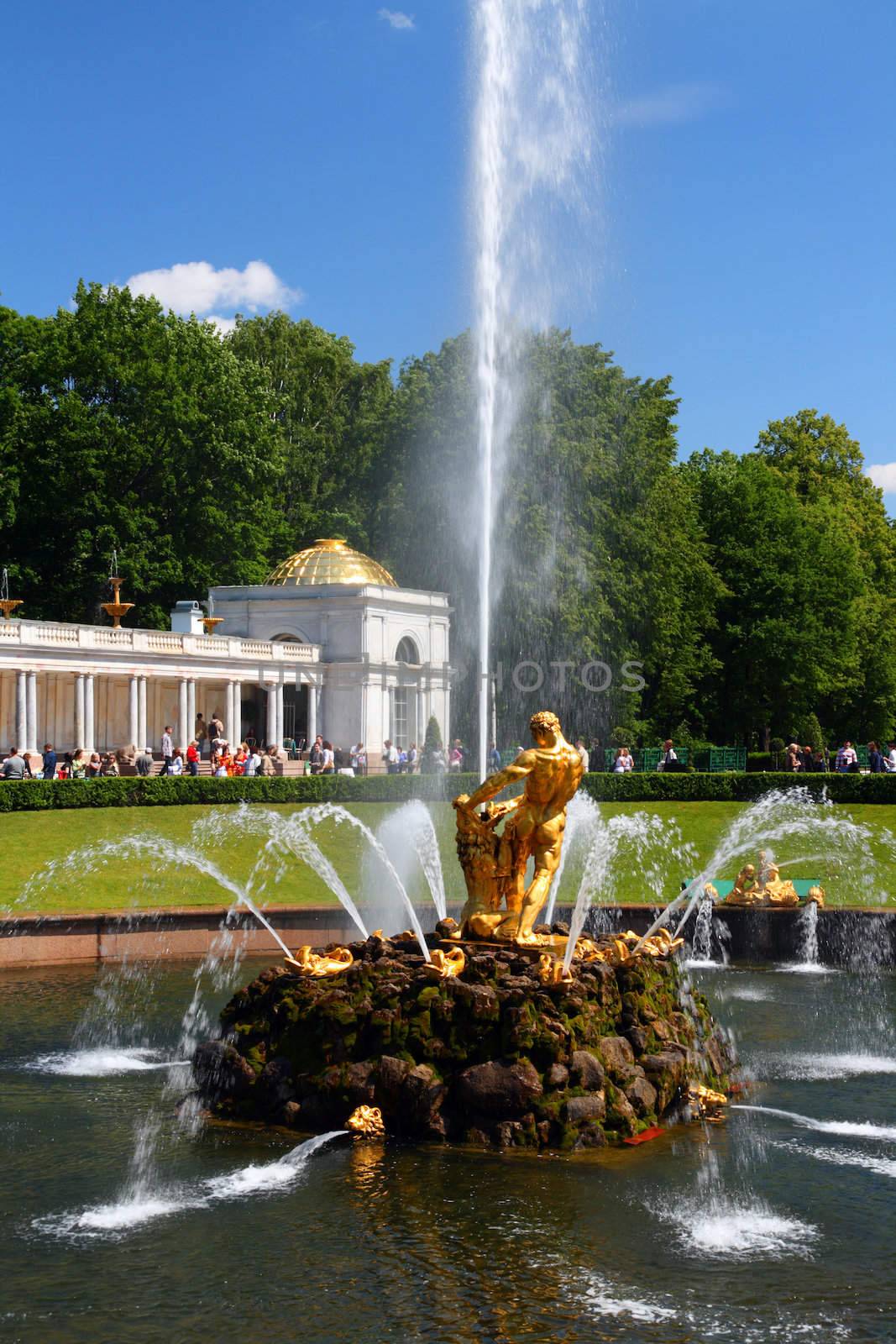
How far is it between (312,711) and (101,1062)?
4237 cm

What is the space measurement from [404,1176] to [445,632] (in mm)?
49722

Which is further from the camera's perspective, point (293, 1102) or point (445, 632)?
point (445, 632)

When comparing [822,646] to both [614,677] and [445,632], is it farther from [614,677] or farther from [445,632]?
[445,632]

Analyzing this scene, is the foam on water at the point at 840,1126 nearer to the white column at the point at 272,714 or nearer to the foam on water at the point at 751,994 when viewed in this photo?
the foam on water at the point at 751,994

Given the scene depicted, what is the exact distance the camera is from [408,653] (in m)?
60.7

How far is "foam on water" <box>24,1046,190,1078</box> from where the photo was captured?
1547 centimetres

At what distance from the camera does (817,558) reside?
59.6 meters

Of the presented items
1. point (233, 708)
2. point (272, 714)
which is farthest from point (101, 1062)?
point (272, 714)

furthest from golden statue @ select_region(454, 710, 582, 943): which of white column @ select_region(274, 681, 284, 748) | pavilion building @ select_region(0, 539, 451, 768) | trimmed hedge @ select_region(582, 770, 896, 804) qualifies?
white column @ select_region(274, 681, 284, 748)

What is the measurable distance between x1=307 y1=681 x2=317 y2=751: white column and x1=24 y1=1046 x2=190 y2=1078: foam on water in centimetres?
4137

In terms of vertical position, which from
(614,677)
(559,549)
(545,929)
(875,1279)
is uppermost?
(559,549)

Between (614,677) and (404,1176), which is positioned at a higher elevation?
(614,677)

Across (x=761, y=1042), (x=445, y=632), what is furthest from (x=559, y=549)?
(x=761, y=1042)

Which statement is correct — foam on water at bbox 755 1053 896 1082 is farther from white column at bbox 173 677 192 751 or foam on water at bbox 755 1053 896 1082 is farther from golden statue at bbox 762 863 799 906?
white column at bbox 173 677 192 751
